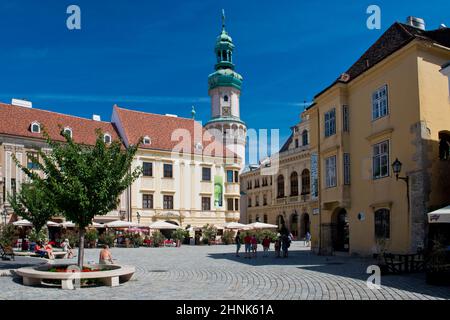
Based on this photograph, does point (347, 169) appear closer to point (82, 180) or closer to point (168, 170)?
point (82, 180)

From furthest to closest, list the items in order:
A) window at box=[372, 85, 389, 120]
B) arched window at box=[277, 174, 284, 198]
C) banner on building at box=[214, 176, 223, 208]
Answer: arched window at box=[277, 174, 284, 198], banner on building at box=[214, 176, 223, 208], window at box=[372, 85, 389, 120]

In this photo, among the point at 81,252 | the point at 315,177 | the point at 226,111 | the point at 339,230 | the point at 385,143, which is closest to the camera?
the point at 81,252

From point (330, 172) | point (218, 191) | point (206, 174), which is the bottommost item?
point (218, 191)

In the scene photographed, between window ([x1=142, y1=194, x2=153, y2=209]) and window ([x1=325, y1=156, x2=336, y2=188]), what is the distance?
27.9 m

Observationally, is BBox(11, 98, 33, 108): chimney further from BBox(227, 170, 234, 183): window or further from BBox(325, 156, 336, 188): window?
BBox(325, 156, 336, 188): window

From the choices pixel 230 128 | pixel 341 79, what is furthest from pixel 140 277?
pixel 230 128

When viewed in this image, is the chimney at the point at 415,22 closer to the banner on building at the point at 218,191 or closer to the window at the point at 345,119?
the window at the point at 345,119

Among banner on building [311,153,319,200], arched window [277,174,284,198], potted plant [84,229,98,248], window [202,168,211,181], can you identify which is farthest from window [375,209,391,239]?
arched window [277,174,284,198]

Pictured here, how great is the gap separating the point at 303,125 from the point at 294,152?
4594 mm

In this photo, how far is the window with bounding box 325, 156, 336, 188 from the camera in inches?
1051

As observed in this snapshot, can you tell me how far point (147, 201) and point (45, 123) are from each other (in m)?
13.0

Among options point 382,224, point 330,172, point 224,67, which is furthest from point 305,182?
point 382,224

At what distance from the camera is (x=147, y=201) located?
51781mm
